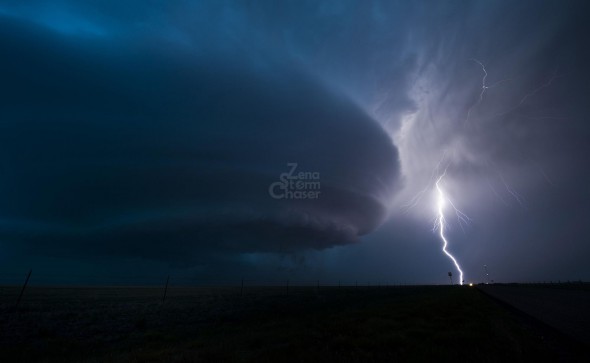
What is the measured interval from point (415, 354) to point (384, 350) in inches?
43.7

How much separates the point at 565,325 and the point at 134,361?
17.7 m

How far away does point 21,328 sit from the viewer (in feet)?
51.6

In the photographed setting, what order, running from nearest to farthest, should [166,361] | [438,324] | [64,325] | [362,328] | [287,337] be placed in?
[166,361]
[287,337]
[362,328]
[438,324]
[64,325]

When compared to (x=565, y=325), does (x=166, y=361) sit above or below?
below

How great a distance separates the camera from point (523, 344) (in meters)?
10.0

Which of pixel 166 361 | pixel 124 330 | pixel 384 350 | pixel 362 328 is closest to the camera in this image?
pixel 166 361

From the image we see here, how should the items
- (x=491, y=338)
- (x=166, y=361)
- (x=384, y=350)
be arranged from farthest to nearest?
(x=491, y=338), (x=384, y=350), (x=166, y=361)

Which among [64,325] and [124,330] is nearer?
[124,330]

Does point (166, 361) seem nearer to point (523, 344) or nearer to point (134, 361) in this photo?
point (134, 361)

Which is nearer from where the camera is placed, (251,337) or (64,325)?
(251,337)

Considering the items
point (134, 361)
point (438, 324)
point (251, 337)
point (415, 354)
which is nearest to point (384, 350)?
point (415, 354)

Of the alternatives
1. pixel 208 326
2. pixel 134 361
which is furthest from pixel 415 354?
pixel 208 326

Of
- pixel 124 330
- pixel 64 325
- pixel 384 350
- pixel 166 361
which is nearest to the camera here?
pixel 166 361

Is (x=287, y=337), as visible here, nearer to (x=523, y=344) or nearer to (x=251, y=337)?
(x=251, y=337)
